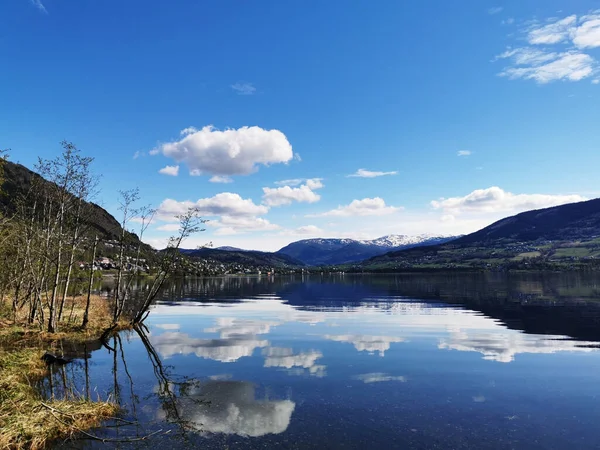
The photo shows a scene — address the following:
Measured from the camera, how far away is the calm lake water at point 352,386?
16.4 meters

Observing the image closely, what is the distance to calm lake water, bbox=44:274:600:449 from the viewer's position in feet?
53.9

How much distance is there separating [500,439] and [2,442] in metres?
18.9

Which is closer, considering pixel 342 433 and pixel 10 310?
pixel 342 433

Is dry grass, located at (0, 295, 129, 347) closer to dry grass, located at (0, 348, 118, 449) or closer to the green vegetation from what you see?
the green vegetation

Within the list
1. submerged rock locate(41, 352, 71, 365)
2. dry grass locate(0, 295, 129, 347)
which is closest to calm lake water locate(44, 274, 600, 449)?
submerged rock locate(41, 352, 71, 365)

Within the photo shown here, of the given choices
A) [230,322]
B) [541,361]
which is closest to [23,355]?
[230,322]

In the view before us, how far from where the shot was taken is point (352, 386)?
23.8m

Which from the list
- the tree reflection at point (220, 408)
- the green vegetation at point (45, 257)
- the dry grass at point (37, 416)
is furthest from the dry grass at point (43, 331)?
the tree reflection at point (220, 408)

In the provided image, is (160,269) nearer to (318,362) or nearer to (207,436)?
(318,362)

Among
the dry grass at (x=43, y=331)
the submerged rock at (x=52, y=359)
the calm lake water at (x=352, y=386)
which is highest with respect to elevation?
the dry grass at (x=43, y=331)

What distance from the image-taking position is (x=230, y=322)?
55406mm

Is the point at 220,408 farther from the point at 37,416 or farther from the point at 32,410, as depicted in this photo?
the point at 32,410

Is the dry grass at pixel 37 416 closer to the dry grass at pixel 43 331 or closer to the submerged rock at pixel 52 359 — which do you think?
the submerged rock at pixel 52 359

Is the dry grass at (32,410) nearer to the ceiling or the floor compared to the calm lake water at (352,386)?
nearer to the ceiling
